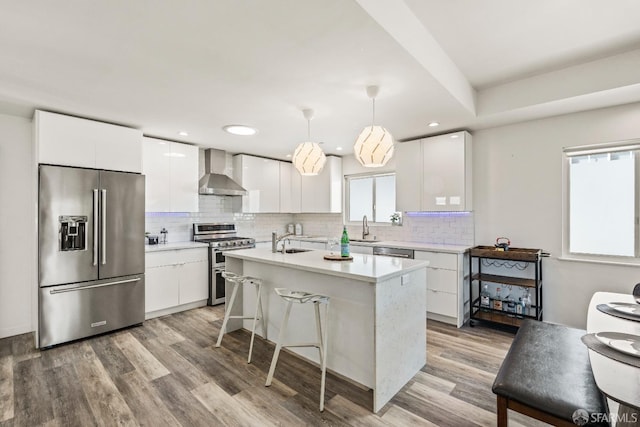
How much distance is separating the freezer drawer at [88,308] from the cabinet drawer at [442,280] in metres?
3.63

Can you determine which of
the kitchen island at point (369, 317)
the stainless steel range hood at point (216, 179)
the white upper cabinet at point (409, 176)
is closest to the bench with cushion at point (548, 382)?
the kitchen island at point (369, 317)

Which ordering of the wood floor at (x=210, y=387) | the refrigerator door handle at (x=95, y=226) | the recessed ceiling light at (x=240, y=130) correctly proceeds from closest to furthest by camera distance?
1. the wood floor at (x=210, y=387)
2. the refrigerator door handle at (x=95, y=226)
3. the recessed ceiling light at (x=240, y=130)

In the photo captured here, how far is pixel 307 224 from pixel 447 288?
3362 millimetres

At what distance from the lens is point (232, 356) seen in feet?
9.75

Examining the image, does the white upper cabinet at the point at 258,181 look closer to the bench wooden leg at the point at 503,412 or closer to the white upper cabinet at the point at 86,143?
the white upper cabinet at the point at 86,143

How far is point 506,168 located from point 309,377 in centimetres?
339

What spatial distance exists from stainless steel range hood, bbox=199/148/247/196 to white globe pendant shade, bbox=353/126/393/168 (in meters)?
2.99

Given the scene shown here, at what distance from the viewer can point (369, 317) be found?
2361 millimetres

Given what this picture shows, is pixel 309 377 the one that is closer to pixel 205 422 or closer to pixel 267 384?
pixel 267 384

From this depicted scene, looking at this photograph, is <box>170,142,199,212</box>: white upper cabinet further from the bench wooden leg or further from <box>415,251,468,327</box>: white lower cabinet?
the bench wooden leg

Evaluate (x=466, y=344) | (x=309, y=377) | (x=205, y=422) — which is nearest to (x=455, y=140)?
(x=466, y=344)

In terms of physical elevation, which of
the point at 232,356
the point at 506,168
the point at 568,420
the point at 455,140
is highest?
the point at 455,140

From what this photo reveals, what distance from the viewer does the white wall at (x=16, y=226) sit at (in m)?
3.39

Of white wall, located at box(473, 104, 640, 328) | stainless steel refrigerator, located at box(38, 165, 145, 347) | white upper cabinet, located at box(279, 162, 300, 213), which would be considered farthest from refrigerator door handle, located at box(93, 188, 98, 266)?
white wall, located at box(473, 104, 640, 328)
